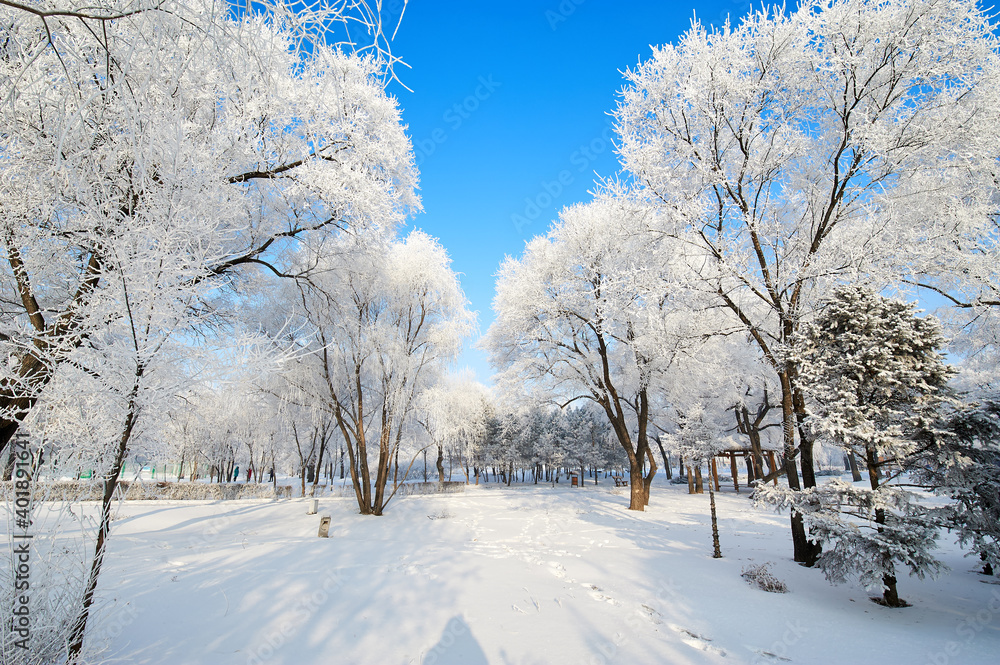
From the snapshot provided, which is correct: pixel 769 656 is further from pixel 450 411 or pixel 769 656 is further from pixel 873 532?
pixel 450 411

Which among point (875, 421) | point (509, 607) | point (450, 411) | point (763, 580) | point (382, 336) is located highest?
point (382, 336)

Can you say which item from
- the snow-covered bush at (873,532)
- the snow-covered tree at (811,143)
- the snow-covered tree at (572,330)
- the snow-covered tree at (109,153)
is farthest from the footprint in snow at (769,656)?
the snow-covered tree at (572,330)

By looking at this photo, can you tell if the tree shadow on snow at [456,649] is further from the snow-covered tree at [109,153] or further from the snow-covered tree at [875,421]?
the snow-covered tree at [875,421]

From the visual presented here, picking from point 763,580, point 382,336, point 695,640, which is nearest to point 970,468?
point 763,580

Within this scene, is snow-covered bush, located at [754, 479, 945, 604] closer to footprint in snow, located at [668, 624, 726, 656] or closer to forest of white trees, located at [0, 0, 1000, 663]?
forest of white trees, located at [0, 0, 1000, 663]

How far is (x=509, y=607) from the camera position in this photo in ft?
15.8

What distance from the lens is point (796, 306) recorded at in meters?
7.65

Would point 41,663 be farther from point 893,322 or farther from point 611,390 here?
point 611,390

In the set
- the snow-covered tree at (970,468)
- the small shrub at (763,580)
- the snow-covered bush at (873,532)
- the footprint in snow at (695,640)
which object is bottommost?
the small shrub at (763,580)

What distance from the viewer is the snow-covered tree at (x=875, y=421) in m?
5.09

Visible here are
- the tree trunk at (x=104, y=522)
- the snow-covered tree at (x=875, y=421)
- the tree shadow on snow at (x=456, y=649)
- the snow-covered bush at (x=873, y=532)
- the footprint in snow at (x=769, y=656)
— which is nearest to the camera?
the tree trunk at (x=104, y=522)

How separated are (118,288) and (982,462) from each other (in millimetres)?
8884

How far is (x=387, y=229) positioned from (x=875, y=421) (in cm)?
816

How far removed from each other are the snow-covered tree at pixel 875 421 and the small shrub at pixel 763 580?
78 centimetres
